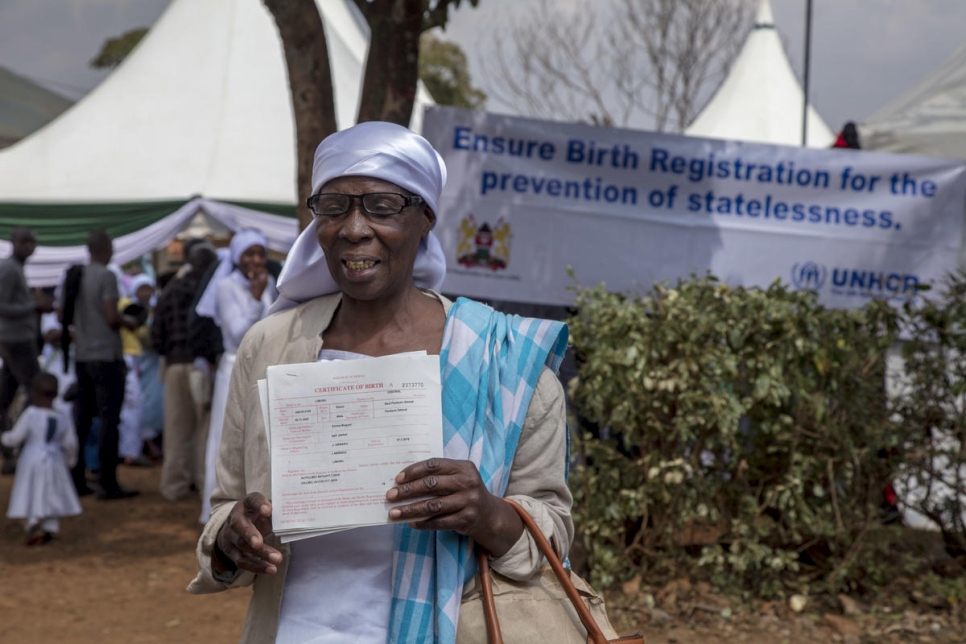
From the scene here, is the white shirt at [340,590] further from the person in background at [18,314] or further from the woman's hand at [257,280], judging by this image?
the person in background at [18,314]

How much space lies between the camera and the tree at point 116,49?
100 ft

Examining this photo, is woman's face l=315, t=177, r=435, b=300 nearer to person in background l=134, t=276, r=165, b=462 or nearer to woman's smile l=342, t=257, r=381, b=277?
woman's smile l=342, t=257, r=381, b=277

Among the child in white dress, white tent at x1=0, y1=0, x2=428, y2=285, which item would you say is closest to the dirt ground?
the child in white dress

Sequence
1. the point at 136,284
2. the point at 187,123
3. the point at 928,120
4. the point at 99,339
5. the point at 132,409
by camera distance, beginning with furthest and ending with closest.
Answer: the point at 187,123 < the point at 136,284 < the point at 132,409 < the point at 99,339 < the point at 928,120

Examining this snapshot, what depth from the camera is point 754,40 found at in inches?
732

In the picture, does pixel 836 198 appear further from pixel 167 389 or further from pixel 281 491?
pixel 281 491

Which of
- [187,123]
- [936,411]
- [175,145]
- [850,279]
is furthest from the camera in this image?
[187,123]

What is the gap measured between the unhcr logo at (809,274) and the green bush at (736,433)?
1.40 metres

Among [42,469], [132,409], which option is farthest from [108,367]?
[132,409]

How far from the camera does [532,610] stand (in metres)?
1.94

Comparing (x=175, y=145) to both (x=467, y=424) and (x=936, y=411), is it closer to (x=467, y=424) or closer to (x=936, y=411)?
(x=936, y=411)

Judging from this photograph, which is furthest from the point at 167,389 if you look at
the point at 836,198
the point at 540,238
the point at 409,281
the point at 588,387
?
the point at 409,281

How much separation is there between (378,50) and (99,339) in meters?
3.83

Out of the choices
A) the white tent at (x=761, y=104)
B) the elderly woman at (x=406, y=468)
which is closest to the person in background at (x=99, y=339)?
the elderly woman at (x=406, y=468)
